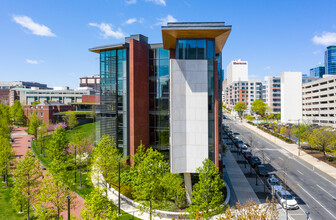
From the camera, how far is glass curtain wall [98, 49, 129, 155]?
3183 cm

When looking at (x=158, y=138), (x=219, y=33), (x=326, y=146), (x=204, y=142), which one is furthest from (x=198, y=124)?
(x=326, y=146)

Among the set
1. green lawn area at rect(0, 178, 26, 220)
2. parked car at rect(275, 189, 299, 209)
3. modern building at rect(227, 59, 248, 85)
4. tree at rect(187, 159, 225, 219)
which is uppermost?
modern building at rect(227, 59, 248, 85)

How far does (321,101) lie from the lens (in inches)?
2965

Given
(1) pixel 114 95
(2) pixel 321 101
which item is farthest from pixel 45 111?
(2) pixel 321 101

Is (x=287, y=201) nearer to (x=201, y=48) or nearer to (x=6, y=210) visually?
(x=201, y=48)

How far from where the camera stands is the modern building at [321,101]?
6975 cm

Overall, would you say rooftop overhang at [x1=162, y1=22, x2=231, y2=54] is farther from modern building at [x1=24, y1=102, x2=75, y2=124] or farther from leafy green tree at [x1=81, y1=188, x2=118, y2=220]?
modern building at [x1=24, y1=102, x2=75, y2=124]

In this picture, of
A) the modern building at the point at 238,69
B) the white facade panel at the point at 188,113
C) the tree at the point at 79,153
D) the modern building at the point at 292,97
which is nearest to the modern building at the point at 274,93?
the modern building at the point at 292,97

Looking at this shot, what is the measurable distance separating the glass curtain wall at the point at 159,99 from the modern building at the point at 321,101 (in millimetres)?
60747

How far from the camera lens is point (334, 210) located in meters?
22.3

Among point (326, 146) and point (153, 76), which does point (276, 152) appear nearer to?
point (326, 146)

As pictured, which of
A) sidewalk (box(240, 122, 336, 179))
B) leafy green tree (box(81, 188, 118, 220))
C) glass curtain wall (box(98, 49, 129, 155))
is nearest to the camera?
leafy green tree (box(81, 188, 118, 220))

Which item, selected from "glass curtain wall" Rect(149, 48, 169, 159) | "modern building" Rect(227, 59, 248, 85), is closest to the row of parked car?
"glass curtain wall" Rect(149, 48, 169, 159)

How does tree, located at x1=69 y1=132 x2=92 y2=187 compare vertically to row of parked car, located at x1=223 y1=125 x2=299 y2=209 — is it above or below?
above
